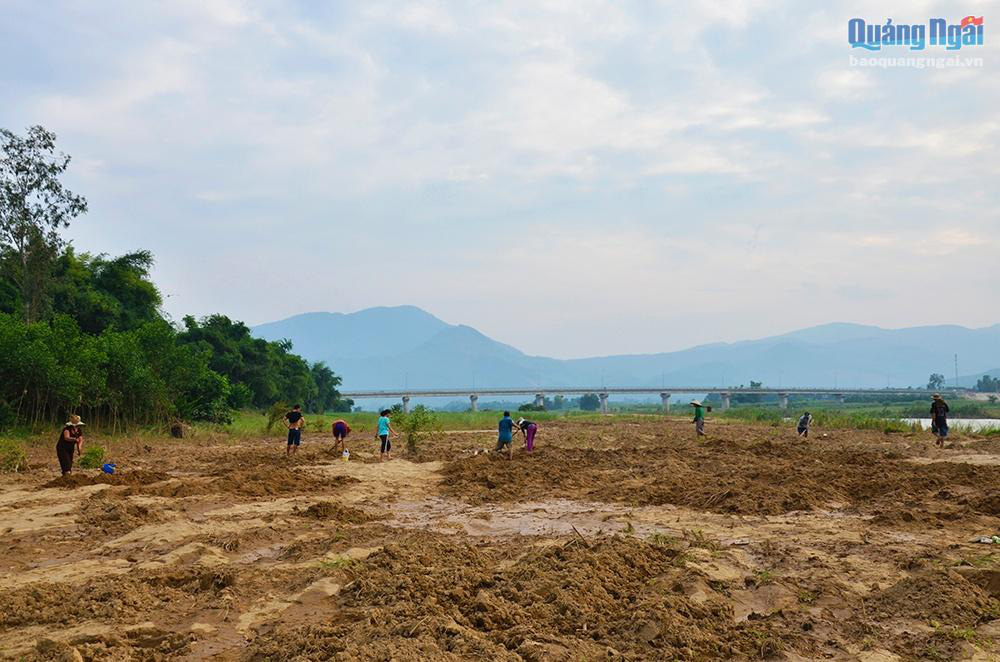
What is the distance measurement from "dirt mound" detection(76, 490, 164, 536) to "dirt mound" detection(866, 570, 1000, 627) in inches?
397

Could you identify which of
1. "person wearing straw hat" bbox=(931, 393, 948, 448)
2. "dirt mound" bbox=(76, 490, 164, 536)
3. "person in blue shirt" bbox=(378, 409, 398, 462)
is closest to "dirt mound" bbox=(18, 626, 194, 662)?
"dirt mound" bbox=(76, 490, 164, 536)

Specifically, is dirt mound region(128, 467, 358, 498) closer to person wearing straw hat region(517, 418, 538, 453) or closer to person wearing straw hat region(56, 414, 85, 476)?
person wearing straw hat region(56, 414, 85, 476)

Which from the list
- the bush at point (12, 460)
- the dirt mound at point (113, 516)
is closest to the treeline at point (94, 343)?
the bush at point (12, 460)

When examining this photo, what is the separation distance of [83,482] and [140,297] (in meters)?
35.5

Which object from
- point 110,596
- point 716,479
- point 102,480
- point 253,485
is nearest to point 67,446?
point 102,480

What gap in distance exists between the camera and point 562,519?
12266 millimetres

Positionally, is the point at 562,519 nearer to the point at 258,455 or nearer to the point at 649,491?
the point at 649,491

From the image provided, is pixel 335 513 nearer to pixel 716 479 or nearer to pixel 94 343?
pixel 716 479

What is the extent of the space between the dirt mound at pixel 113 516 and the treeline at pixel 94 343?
13.2 meters

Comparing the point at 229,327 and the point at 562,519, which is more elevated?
the point at 229,327

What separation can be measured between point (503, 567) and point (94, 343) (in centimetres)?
2293

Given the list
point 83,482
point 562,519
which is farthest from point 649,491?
point 83,482

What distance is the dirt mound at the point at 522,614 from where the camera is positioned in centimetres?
588

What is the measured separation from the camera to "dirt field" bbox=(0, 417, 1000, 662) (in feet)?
20.4
